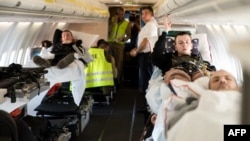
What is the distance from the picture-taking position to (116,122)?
6.59m

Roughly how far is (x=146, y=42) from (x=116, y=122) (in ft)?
5.43

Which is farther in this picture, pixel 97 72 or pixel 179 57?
pixel 97 72

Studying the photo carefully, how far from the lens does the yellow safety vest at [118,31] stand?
32.4 feet

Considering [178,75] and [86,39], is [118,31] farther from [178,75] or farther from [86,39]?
[178,75]

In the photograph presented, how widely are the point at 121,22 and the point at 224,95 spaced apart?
8751 mm

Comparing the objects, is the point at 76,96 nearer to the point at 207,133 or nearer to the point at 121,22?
the point at 207,133

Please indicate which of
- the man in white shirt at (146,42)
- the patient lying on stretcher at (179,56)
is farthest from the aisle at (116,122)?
the patient lying on stretcher at (179,56)

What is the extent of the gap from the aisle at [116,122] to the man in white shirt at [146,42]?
784 millimetres

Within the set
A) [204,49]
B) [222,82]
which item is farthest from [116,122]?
[222,82]

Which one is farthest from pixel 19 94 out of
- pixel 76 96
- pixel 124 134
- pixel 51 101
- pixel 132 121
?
pixel 132 121

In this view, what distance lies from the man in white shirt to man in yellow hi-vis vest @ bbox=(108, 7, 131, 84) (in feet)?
10.6

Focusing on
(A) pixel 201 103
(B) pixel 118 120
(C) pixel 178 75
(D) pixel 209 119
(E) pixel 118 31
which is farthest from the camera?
(E) pixel 118 31

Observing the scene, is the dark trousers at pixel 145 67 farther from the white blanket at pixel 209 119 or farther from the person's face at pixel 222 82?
the white blanket at pixel 209 119

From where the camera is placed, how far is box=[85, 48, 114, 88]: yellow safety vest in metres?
7.67
